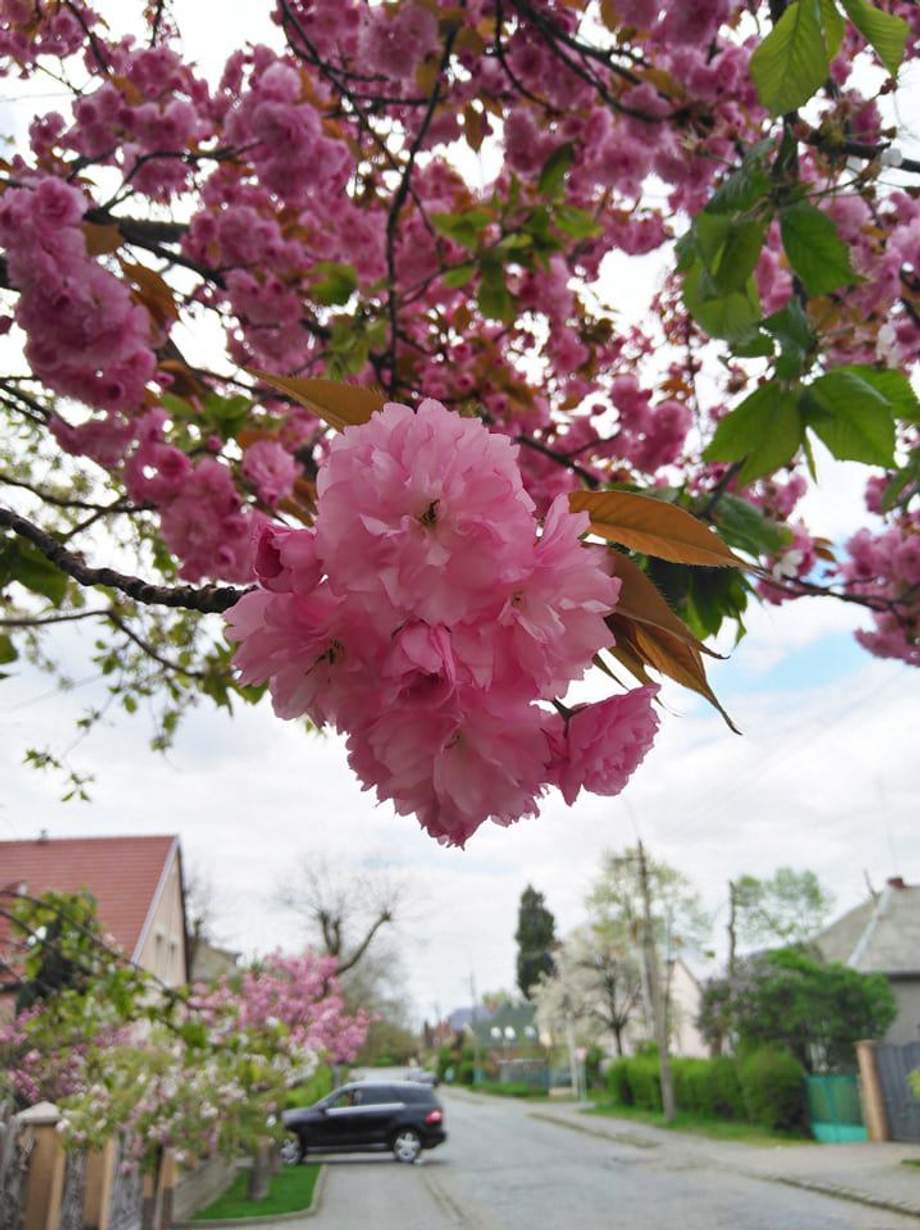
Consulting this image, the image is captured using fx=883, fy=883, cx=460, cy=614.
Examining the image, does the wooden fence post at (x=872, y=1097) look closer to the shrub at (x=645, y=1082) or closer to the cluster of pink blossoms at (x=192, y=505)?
the shrub at (x=645, y=1082)

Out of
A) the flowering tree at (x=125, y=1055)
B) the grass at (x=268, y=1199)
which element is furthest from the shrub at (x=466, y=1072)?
the flowering tree at (x=125, y=1055)

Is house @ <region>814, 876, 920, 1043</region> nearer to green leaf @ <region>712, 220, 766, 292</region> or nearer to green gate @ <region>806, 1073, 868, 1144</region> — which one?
green gate @ <region>806, 1073, 868, 1144</region>

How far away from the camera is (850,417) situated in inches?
55.5

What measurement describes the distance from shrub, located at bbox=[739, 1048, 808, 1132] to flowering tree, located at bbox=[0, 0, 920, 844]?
14.9 metres

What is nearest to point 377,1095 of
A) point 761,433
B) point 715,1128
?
point 715,1128

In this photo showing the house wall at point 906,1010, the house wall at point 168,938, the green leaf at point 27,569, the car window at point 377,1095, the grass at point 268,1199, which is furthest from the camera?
the house wall at point 906,1010

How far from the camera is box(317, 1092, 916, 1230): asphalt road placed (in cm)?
886

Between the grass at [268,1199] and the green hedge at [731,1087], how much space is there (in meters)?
8.03

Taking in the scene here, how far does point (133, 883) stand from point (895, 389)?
1751 cm

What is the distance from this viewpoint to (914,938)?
20453 millimetres

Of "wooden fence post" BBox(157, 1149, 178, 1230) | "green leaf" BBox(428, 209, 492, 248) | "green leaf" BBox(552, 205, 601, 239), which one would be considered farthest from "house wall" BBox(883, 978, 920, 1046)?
"green leaf" BBox(428, 209, 492, 248)

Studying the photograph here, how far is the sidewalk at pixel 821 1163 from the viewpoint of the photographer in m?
9.66

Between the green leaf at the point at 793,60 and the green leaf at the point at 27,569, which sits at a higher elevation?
the green leaf at the point at 793,60

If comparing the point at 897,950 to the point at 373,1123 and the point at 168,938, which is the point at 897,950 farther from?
the point at 168,938
